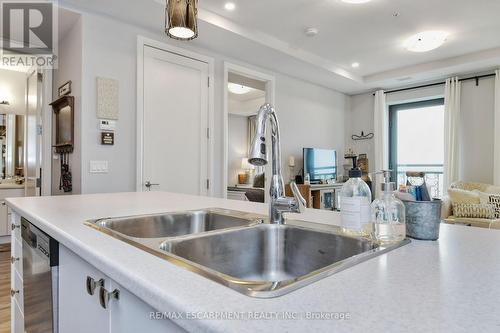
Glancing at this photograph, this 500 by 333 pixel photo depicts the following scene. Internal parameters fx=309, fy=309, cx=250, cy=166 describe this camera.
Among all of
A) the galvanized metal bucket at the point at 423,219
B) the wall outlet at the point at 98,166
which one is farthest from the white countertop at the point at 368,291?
the wall outlet at the point at 98,166

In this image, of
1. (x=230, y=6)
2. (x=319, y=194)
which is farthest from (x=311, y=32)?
(x=319, y=194)

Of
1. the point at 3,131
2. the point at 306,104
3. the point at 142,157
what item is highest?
the point at 306,104

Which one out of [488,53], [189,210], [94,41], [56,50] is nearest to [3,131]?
[56,50]

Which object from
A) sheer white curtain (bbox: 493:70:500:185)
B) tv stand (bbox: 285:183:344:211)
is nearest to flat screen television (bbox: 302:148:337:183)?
tv stand (bbox: 285:183:344:211)

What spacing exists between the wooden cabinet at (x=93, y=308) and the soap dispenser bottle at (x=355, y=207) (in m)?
0.57

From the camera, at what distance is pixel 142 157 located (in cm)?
322

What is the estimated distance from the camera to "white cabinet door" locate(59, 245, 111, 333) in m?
0.76

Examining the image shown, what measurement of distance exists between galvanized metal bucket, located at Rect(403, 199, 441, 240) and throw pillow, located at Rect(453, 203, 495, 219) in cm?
330

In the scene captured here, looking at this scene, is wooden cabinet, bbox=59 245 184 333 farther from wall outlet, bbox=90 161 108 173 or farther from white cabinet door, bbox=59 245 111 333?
wall outlet, bbox=90 161 108 173

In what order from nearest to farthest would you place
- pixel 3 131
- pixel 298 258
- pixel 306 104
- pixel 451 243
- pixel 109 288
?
1. pixel 109 288
2. pixel 451 243
3. pixel 298 258
4. pixel 3 131
5. pixel 306 104

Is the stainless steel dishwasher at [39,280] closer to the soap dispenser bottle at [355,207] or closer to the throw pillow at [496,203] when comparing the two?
the soap dispenser bottle at [355,207]

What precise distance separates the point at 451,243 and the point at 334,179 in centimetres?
479

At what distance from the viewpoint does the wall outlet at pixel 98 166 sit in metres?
2.94

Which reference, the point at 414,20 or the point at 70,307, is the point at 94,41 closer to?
the point at 70,307
